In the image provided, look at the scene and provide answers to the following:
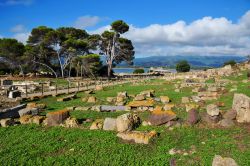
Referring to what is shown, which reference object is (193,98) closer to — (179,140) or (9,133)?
(179,140)

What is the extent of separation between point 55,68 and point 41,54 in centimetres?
757

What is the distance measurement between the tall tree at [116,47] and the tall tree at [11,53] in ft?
66.8

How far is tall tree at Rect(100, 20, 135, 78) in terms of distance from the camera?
7473 cm

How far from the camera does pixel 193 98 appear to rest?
25797mm

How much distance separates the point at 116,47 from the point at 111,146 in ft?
215

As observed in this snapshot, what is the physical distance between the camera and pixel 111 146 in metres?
13.3

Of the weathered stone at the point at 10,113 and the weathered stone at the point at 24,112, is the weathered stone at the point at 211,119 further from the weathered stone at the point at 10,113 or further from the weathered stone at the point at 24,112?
the weathered stone at the point at 10,113

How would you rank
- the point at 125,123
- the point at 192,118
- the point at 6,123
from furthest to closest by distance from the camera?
the point at 6,123, the point at 192,118, the point at 125,123

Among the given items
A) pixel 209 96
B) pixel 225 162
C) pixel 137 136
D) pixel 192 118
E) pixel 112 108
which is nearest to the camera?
pixel 225 162

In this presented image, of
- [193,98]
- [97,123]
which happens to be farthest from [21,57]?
[97,123]

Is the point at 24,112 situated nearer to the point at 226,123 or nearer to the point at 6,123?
the point at 6,123

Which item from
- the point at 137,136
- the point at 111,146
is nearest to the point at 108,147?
the point at 111,146

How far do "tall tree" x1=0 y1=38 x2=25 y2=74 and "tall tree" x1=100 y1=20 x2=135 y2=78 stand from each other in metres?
20.4

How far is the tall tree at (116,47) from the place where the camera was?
2942 inches
